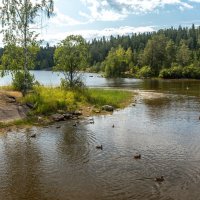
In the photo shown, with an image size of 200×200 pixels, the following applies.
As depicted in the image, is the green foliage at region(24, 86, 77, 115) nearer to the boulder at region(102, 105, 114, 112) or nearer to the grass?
the grass

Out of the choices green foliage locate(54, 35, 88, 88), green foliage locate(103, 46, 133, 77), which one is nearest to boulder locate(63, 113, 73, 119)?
green foliage locate(54, 35, 88, 88)

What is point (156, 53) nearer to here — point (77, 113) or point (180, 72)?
point (180, 72)

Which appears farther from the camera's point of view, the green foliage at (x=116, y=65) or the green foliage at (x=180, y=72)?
the green foliage at (x=116, y=65)

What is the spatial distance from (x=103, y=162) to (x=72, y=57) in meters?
34.4

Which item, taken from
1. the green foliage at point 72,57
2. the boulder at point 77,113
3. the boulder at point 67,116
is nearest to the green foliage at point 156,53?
the green foliage at point 72,57

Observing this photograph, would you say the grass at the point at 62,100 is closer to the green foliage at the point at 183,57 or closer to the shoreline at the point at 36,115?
the shoreline at the point at 36,115

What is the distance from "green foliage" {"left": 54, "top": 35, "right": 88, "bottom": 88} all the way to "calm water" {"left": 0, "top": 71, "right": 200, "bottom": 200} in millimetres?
19424

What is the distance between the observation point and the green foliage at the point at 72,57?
56.1 metres

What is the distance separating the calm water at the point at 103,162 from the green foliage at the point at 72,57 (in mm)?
19424

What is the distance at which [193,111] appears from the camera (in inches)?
1868

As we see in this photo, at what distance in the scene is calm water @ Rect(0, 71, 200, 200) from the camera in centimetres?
1933

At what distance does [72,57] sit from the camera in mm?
56594

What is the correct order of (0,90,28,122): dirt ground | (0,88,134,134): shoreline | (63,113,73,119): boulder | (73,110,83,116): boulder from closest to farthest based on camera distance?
(0,88,134,134): shoreline, (0,90,28,122): dirt ground, (63,113,73,119): boulder, (73,110,83,116): boulder

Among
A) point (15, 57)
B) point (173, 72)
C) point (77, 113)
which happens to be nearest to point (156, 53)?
point (173, 72)
